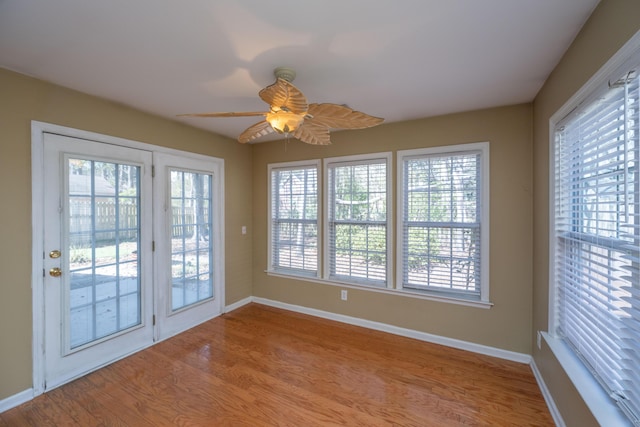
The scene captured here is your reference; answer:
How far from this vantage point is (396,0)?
132cm

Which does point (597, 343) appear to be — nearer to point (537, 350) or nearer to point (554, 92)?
point (537, 350)

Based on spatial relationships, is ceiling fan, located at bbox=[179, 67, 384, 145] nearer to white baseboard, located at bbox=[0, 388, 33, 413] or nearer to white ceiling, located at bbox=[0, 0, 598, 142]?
white ceiling, located at bbox=[0, 0, 598, 142]

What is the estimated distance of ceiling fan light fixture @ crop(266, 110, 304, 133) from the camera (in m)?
1.70

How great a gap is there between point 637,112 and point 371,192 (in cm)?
226

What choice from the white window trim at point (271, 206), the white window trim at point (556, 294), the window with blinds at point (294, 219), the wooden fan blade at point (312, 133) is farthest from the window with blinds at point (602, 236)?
the window with blinds at point (294, 219)

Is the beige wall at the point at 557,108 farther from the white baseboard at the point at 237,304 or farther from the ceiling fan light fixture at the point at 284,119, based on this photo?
the white baseboard at the point at 237,304

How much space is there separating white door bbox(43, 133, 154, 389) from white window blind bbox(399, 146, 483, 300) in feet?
9.08

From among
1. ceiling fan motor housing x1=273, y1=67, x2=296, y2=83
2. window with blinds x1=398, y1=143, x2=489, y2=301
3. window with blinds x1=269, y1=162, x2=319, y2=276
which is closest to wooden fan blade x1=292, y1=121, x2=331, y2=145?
ceiling fan motor housing x1=273, y1=67, x2=296, y2=83

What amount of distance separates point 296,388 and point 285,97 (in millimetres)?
2139

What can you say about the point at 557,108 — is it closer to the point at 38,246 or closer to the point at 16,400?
the point at 38,246

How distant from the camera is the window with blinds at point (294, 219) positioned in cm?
369

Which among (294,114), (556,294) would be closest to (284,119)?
(294,114)

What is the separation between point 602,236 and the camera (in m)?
1.43

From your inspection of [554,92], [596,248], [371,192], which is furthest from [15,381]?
[554,92]
